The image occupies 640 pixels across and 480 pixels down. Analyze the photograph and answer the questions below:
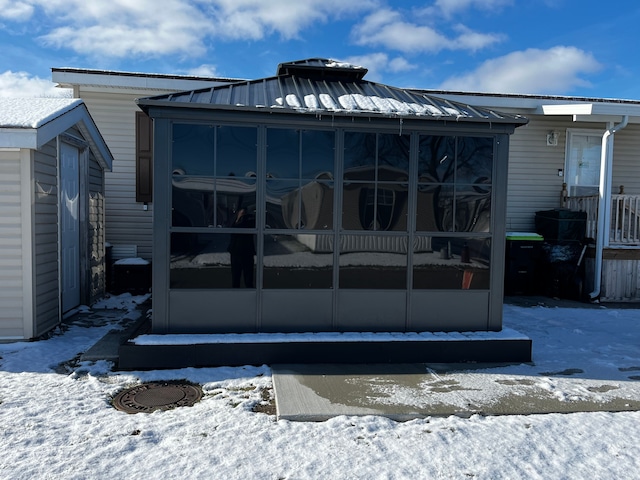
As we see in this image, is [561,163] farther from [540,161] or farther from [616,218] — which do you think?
[616,218]

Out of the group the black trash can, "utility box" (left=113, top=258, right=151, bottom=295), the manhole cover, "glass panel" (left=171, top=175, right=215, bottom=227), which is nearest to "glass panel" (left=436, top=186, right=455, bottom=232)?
"glass panel" (left=171, top=175, right=215, bottom=227)

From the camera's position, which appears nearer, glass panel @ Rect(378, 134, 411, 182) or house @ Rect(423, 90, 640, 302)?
glass panel @ Rect(378, 134, 411, 182)

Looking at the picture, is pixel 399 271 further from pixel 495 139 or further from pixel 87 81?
pixel 87 81

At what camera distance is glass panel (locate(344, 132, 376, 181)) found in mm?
4910

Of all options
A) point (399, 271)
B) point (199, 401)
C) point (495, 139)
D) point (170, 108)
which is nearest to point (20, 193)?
point (170, 108)

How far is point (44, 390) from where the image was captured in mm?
3869

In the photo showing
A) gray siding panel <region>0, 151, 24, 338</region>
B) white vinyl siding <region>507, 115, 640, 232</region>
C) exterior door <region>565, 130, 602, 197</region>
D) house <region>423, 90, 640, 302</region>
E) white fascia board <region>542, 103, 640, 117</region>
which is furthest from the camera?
exterior door <region>565, 130, 602, 197</region>

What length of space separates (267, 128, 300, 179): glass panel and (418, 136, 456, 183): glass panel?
1.33 meters

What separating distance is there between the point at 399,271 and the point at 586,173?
715cm

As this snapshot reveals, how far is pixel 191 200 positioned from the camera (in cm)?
472

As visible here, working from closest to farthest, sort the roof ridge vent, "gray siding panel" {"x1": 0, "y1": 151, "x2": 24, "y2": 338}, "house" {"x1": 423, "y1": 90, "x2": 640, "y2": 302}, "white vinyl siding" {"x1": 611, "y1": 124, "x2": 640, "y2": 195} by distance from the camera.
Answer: "gray siding panel" {"x1": 0, "y1": 151, "x2": 24, "y2": 338}, the roof ridge vent, "house" {"x1": 423, "y1": 90, "x2": 640, "y2": 302}, "white vinyl siding" {"x1": 611, "y1": 124, "x2": 640, "y2": 195}

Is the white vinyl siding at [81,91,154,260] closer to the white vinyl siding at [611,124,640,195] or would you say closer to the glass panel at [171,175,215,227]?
the glass panel at [171,175,215,227]

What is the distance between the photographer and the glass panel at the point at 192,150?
4680 mm

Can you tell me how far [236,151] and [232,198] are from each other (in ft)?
1.57
